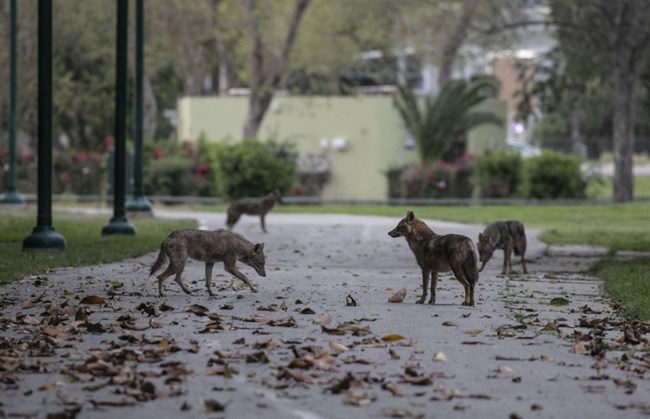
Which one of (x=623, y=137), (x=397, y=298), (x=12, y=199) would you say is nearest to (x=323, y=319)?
(x=397, y=298)

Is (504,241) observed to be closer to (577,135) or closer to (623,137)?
(623,137)

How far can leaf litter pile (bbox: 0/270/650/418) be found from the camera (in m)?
8.84

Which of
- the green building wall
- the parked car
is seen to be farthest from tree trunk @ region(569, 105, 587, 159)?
the green building wall

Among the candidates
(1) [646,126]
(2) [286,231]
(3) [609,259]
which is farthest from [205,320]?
(1) [646,126]

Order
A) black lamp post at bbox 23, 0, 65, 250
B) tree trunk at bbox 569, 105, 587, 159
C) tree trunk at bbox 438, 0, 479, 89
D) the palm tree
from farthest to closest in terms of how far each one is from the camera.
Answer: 1. tree trunk at bbox 569, 105, 587, 159
2. tree trunk at bbox 438, 0, 479, 89
3. the palm tree
4. black lamp post at bbox 23, 0, 65, 250

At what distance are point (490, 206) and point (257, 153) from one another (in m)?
5.99

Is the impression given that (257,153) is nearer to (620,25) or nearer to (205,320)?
(620,25)

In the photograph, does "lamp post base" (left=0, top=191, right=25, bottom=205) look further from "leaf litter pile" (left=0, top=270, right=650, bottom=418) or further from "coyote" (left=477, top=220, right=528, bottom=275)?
"leaf litter pile" (left=0, top=270, right=650, bottom=418)

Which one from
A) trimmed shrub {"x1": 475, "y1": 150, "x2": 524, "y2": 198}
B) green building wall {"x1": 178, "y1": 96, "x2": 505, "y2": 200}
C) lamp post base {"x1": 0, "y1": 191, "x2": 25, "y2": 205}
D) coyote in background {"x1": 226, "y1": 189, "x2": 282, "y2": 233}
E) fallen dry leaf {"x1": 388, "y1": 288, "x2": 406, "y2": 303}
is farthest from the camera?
green building wall {"x1": 178, "y1": 96, "x2": 505, "y2": 200}

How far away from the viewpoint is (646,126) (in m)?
77.4

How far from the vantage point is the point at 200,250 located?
541 inches

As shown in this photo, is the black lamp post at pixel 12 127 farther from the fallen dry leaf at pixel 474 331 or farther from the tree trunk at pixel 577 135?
the tree trunk at pixel 577 135

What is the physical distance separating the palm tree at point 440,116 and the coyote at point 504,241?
2711 cm

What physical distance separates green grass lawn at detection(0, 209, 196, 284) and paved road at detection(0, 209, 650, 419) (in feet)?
2.33
